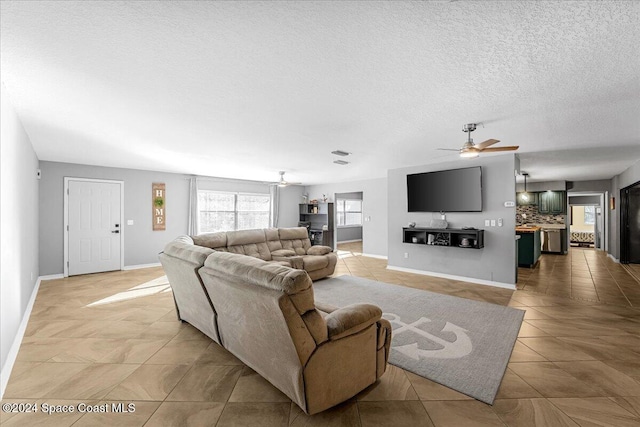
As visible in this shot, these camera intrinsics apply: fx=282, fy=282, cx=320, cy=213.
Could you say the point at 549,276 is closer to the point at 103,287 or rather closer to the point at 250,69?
the point at 250,69

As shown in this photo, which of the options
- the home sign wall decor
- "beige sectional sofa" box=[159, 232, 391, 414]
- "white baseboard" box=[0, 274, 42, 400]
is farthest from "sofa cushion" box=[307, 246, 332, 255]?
"white baseboard" box=[0, 274, 42, 400]

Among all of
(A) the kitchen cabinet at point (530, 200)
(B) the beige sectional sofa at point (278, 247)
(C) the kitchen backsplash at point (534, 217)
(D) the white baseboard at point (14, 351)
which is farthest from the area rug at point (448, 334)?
(C) the kitchen backsplash at point (534, 217)

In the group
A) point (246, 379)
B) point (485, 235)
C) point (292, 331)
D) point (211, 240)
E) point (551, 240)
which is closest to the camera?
point (292, 331)

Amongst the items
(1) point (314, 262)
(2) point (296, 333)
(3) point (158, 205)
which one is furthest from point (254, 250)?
(2) point (296, 333)

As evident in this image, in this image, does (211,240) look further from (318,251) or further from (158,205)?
(158,205)

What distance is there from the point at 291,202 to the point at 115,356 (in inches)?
298

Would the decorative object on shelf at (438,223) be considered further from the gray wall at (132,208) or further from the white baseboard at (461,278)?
the gray wall at (132,208)

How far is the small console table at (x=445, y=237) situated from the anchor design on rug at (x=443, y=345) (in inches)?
95.9

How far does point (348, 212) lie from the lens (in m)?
12.0

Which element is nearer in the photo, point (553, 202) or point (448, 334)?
point (448, 334)

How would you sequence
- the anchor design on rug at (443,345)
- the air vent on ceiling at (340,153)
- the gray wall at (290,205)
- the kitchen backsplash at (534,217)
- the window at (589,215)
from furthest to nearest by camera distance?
the window at (589,215) → the gray wall at (290,205) → the kitchen backsplash at (534,217) → the air vent on ceiling at (340,153) → the anchor design on rug at (443,345)

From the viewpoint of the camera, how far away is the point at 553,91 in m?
2.46

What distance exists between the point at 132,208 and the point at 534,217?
39.0ft

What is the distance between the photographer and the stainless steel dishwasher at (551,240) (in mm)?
8648
